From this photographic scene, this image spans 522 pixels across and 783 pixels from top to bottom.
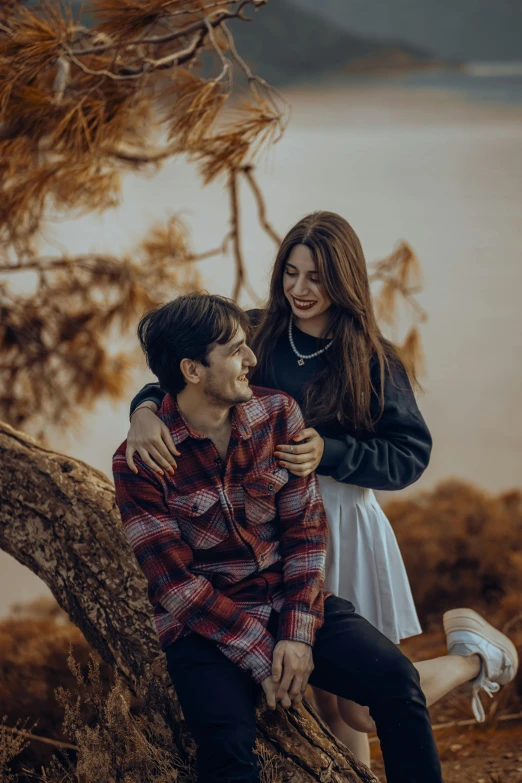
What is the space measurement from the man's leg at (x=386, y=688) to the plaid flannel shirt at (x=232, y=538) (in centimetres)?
6

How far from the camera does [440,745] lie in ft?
7.74

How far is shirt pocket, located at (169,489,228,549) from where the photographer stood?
139 centimetres

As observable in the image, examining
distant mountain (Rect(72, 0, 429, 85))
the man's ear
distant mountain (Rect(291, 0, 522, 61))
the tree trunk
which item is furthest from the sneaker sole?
distant mountain (Rect(291, 0, 522, 61))

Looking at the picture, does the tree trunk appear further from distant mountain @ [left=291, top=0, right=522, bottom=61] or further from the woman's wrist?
distant mountain @ [left=291, top=0, right=522, bottom=61]

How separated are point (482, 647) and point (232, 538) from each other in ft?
2.24

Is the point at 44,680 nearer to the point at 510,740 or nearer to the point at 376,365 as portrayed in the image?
the point at 510,740

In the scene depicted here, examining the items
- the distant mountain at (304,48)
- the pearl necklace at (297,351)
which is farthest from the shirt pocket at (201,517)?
the distant mountain at (304,48)

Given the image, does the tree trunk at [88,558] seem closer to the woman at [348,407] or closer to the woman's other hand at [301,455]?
the woman at [348,407]

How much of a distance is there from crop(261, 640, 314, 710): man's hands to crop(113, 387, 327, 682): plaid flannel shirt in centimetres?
1

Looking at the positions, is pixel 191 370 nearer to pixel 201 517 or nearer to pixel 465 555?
pixel 201 517

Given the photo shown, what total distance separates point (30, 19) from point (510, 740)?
2.19 meters

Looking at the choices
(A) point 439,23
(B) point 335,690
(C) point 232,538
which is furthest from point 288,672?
(A) point 439,23

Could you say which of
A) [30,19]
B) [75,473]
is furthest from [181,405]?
[30,19]

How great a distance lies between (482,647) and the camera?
5.80 ft
